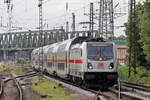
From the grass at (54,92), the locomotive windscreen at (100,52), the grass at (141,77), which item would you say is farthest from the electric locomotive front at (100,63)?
the grass at (141,77)

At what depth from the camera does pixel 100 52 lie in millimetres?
22484

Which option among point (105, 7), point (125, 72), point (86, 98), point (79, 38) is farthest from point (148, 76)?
point (105, 7)

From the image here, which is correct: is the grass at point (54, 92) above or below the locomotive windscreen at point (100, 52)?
below

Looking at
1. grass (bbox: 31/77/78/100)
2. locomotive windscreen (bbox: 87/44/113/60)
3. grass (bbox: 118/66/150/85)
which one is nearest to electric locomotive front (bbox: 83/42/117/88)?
locomotive windscreen (bbox: 87/44/113/60)

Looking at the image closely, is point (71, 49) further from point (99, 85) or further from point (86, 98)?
point (86, 98)

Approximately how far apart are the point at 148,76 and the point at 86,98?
16965 mm

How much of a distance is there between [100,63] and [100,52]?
0.83m

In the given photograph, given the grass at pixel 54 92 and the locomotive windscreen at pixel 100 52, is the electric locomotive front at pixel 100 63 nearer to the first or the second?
the locomotive windscreen at pixel 100 52

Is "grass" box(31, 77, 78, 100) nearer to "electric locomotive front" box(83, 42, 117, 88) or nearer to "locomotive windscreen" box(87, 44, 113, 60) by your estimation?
"electric locomotive front" box(83, 42, 117, 88)

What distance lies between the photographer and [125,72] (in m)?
40.6

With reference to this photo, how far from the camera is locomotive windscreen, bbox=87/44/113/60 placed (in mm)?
22312

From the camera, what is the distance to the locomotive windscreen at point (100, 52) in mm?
22312

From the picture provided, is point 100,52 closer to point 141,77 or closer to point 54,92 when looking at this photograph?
point 54,92

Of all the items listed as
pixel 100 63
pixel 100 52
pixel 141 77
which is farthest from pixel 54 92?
pixel 141 77
